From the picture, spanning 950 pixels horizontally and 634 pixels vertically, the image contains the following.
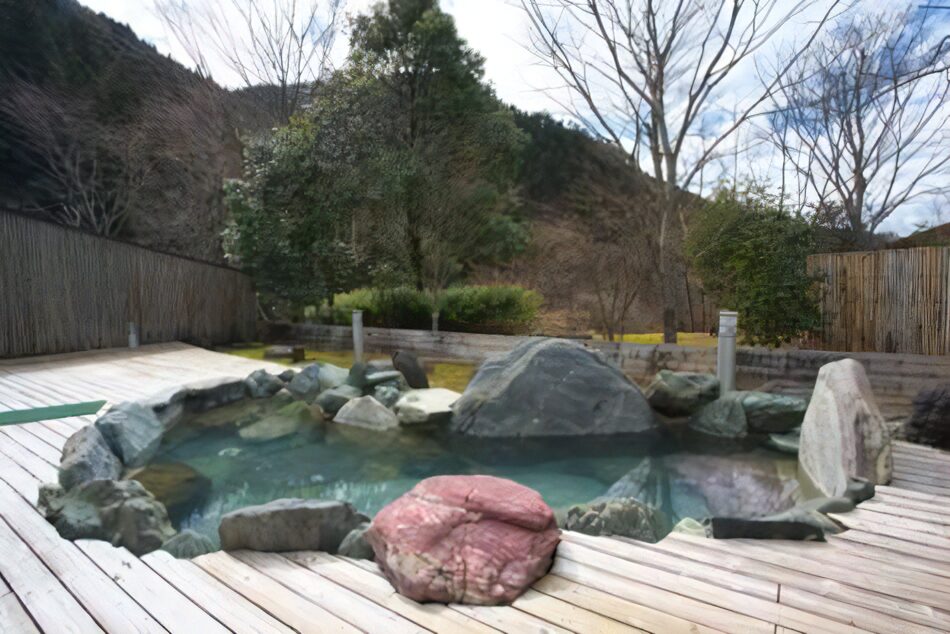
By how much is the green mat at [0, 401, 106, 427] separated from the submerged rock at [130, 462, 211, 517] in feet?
3.19

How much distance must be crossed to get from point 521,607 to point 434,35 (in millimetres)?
11558

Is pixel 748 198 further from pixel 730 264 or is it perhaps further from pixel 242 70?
pixel 242 70

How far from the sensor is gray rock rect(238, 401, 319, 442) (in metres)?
5.03

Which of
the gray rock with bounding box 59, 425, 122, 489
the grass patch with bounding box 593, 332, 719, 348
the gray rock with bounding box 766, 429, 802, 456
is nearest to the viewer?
the gray rock with bounding box 59, 425, 122, 489

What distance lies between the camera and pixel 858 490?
8.59 ft

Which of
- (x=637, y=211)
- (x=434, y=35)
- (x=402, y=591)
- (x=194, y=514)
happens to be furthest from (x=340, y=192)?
(x=402, y=591)

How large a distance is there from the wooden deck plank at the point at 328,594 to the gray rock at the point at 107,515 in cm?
64

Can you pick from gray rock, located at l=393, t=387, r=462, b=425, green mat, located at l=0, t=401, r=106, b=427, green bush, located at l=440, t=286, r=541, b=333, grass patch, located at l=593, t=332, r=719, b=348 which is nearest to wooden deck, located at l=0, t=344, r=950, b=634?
green mat, located at l=0, t=401, r=106, b=427

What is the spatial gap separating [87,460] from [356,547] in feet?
6.65

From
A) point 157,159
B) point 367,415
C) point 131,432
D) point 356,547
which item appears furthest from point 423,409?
point 157,159

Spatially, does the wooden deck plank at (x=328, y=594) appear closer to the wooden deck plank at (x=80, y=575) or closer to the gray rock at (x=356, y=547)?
the gray rock at (x=356, y=547)

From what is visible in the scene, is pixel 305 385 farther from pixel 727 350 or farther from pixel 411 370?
pixel 727 350

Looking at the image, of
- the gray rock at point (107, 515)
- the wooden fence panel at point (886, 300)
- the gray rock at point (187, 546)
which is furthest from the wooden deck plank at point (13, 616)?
the wooden fence panel at point (886, 300)

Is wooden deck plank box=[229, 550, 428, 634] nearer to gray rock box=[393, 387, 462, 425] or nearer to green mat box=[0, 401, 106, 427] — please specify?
gray rock box=[393, 387, 462, 425]
